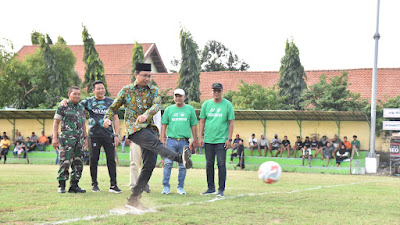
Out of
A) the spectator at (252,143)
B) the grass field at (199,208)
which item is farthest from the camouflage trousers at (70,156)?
the spectator at (252,143)

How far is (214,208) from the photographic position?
7352 millimetres

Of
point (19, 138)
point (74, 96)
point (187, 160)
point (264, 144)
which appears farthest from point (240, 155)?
point (187, 160)

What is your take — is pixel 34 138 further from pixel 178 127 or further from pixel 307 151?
pixel 178 127

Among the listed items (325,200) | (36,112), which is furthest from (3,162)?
(325,200)

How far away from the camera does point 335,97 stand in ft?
108

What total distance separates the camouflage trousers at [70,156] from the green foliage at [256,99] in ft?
86.8

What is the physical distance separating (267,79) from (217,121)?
37.8 metres

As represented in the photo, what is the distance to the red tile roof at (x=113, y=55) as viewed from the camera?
55062 millimetres

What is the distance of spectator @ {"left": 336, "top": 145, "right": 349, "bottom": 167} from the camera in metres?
24.7

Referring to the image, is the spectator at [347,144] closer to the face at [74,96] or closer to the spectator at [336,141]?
the spectator at [336,141]

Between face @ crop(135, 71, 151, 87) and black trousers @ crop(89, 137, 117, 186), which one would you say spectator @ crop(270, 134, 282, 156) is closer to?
black trousers @ crop(89, 137, 117, 186)

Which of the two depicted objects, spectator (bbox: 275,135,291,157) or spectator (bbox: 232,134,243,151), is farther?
spectator (bbox: 275,135,291,157)

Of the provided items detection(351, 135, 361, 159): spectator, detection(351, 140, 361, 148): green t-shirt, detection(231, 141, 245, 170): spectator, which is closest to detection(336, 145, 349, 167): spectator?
detection(351, 135, 361, 159): spectator

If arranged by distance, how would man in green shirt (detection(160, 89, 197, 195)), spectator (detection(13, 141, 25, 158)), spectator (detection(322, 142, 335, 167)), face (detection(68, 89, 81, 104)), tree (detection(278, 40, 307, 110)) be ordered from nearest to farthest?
face (detection(68, 89, 81, 104)), man in green shirt (detection(160, 89, 197, 195)), spectator (detection(322, 142, 335, 167)), spectator (detection(13, 141, 25, 158)), tree (detection(278, 40, 307, 110))
